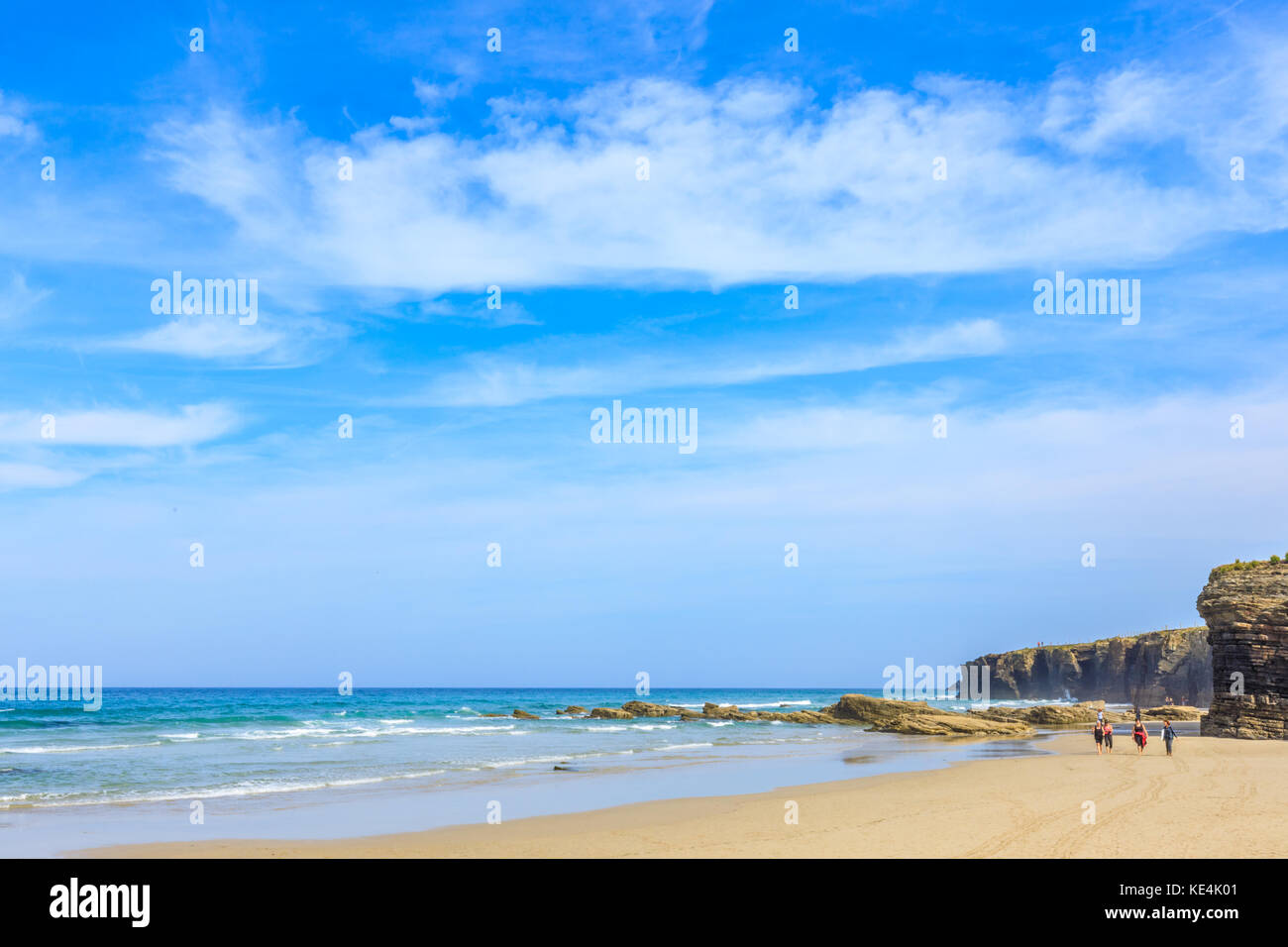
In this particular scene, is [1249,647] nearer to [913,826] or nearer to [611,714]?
[913,826]

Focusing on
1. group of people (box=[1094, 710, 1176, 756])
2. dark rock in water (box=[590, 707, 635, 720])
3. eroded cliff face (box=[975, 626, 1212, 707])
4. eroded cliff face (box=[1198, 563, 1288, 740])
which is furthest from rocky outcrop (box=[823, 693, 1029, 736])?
eroded cliff face (box=[975, 626, 1212, 707])

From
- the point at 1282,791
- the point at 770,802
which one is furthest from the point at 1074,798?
the point at 770,802

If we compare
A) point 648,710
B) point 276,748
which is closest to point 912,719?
point 648,710

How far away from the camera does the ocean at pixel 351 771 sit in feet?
59.6

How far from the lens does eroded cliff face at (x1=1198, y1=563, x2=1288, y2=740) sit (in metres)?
34.1

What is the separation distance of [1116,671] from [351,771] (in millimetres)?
101103

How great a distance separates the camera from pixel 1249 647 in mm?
34531

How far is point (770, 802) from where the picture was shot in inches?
816

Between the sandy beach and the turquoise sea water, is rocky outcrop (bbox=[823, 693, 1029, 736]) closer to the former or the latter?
the turquoise sea water

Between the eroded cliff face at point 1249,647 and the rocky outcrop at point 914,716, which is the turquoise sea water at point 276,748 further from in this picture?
the eroded cliff face at point 1249,647

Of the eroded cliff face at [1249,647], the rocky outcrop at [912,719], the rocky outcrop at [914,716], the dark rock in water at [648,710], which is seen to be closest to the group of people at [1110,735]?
the eroded cliff face at [1249,647]

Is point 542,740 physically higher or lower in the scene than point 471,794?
lower
